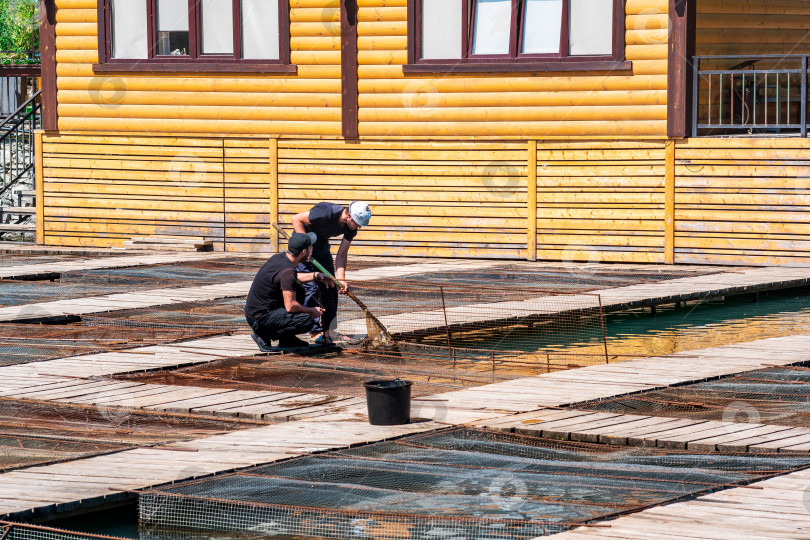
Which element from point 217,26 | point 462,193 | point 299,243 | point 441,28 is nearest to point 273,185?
point 217,26

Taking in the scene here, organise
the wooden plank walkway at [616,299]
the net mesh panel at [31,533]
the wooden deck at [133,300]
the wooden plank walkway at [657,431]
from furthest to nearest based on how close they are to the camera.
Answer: the wooden deck at [133,300] → the wooden plank walkway at [616,299] → the wooden plank walkway at [657,431] → the net mesh panel at [31,533]

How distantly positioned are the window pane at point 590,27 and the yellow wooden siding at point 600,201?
1.28 metres

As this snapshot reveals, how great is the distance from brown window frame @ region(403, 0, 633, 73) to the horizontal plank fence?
3.36ft

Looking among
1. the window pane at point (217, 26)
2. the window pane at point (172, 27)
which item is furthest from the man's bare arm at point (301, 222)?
the window pane at point (172, 27)

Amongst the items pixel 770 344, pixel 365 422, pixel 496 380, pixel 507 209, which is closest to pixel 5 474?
pixel 365 422

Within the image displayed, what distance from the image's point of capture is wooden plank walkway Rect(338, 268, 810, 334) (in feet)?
43.1

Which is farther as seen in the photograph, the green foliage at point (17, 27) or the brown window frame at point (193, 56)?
the green foliage at point (17, 27)

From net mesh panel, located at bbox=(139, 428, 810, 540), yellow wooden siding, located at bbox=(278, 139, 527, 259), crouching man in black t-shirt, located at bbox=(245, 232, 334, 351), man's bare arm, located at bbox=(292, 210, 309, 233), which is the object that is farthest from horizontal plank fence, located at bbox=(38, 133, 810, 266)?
net mesh panel, located at bbox=(139, 428, 810, 540)

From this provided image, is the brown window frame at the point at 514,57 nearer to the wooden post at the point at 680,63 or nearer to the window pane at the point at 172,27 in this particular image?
the wooden post at the point at 680,63

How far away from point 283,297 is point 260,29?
9.41 m

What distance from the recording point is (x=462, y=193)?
61.9 feet

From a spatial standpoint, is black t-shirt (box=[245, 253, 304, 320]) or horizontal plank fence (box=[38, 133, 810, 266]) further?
horizontal plank fence (box=[38, 133, 810, 266])

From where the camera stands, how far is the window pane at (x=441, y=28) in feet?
61.5

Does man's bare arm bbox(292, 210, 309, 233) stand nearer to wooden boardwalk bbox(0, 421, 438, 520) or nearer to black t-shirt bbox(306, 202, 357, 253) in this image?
black t-shirt bbox(306, 202, 357, 253)
